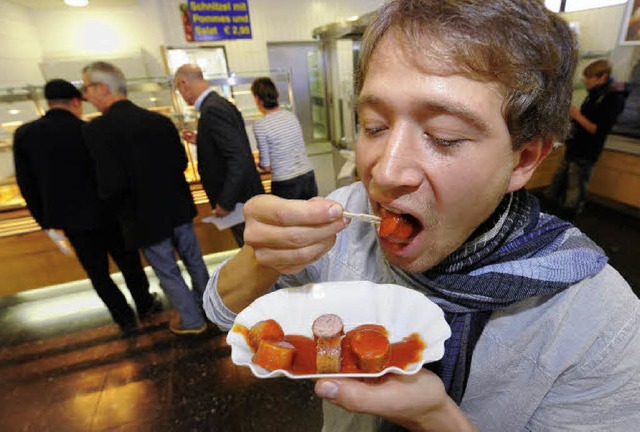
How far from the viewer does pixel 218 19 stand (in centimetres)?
647

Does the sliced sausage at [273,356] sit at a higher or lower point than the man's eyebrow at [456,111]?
lower

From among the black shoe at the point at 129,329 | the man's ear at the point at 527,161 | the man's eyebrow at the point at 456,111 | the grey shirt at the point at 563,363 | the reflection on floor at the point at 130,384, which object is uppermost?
the man's eyebrow at the point at 456,111

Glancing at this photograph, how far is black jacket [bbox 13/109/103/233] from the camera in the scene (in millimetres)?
2697

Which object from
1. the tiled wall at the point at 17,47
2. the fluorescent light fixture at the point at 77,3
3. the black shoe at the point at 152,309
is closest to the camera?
the black shoe at the point at 152,309

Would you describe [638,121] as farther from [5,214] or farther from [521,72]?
[5,214]

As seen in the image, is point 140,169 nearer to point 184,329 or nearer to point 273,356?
point 184,329

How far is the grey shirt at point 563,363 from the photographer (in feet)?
2.70

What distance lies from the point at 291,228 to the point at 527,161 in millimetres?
653

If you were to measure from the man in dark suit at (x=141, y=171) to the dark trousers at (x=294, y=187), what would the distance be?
3.51 feet

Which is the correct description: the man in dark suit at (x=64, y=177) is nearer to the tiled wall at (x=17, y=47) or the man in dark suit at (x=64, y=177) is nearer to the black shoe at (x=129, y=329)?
the black shoe at (x=129, y=329)

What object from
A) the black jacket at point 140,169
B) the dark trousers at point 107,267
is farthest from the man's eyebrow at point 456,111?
the dark trousers at point 107,267

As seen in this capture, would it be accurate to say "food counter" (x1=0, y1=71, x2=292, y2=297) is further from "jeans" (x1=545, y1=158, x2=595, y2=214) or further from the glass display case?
"jeans" (x1=545, y1=158, x2=595, y2=214)

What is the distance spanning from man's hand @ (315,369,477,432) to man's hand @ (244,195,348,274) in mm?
316

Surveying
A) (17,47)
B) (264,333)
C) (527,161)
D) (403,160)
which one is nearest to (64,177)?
(264,333)
